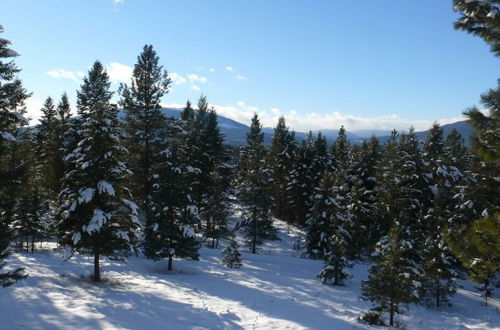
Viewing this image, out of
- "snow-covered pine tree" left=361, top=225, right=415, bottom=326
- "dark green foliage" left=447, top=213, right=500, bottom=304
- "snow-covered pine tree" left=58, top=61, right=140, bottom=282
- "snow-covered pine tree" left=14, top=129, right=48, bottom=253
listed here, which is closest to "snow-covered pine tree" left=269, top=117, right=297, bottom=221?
"snow-covered pine tree" left=14, top=129, right=48, bottom=253

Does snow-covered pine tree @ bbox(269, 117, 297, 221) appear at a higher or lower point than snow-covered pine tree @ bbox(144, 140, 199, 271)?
higher

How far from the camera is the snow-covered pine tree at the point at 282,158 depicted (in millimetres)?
52562

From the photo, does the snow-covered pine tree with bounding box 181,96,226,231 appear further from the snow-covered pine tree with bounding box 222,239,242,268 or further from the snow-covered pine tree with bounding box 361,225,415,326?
the snow-covered pine tree with bounding box 361,225,415,326

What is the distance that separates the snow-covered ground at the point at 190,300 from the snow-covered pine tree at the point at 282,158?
73.5 feet

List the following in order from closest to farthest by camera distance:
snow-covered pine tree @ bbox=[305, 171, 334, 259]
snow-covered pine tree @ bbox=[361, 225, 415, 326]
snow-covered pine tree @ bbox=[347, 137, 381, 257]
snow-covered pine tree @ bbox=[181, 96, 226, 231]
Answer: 1. snow-covered pine tree @ bbox=[361, 225, 415, 326]
2. snow-covered pine tree @ bbox=[305, 171, 334, 259]
3. snow-covered pine tree @ bbox=[347, 137, 381, 257]
4. snow-covered pine tree @ bbox=[181, 96, 226, 231]

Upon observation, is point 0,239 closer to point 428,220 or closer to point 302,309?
point 302,309

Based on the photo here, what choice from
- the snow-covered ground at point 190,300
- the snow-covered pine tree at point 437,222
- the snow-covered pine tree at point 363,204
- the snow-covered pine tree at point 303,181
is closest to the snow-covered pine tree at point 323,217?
the snow-covered pine tree at point 363,204

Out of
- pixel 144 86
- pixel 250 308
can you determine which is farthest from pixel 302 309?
pixel 144 86

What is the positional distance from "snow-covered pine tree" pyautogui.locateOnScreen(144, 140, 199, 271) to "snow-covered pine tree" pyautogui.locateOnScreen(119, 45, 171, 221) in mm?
5841

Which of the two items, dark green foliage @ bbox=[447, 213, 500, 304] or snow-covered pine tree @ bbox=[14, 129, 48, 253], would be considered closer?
dark green foliage @ bbox=[447, 213, 500, 304]

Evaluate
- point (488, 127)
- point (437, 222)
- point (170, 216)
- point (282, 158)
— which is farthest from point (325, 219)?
point (488, 127)

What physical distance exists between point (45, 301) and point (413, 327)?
719 inches

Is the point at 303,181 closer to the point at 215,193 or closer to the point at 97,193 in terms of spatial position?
the point at 215,193

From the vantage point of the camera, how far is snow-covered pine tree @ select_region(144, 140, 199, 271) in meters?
24.8
